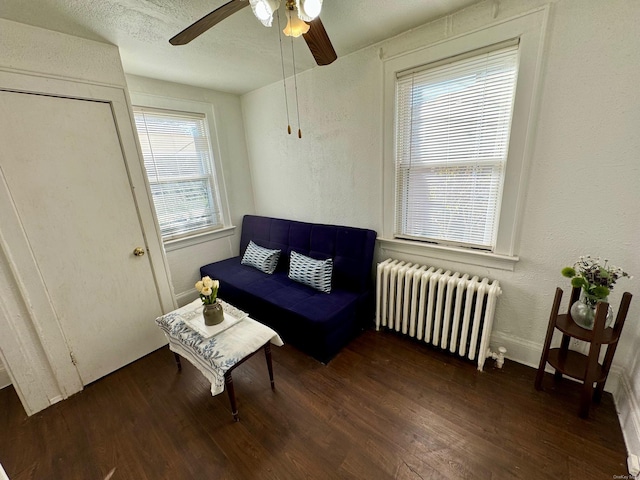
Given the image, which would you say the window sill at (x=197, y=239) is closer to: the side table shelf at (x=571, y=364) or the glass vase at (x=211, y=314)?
the glass vase at (x=211, y=314)

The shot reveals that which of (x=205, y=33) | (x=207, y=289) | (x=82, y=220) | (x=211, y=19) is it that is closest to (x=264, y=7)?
(x=211, y=19)

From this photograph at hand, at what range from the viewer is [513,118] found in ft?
5.35

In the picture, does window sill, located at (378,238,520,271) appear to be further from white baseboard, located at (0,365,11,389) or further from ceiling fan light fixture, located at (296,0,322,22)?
white baseboard, located at (0,365,11,389)

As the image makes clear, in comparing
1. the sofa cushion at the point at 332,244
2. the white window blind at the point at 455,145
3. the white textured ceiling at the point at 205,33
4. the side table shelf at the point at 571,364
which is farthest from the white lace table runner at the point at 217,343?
the white textured ceiling at the point at 205,33

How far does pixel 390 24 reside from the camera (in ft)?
5.85

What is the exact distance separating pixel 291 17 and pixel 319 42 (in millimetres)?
247

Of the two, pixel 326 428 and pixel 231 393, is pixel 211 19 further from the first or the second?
pixel 326 428

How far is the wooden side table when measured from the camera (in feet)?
4.55

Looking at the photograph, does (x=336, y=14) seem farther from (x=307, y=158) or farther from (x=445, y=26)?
(x=307, y=158)

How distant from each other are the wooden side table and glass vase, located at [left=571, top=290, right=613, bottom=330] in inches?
1.2

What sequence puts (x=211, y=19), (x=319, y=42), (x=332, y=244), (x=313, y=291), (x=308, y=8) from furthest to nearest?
(x=332, y=244) → (x=313, y=291) → (x=319, y=42) → (x=211, y=19) → (x=308, y=8)

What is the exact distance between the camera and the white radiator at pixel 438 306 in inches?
72.9

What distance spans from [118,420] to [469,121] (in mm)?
3053

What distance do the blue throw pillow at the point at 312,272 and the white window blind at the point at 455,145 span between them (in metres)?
0.83
